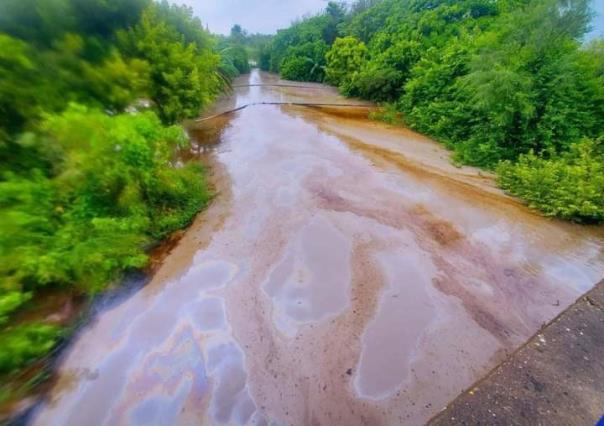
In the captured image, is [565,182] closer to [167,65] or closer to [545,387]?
[545,387]

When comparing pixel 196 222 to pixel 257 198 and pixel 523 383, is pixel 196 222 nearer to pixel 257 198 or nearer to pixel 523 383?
pixel 257 198

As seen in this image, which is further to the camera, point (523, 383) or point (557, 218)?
point (557, 218)

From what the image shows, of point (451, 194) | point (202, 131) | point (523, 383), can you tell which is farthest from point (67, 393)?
point (202, 131)

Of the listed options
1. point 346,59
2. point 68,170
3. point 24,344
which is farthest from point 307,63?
point 24,344

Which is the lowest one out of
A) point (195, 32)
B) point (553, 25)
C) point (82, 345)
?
point (82, 345)

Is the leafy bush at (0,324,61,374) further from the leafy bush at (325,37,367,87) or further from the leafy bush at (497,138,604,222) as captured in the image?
the leafy bush at (325,37,367,87)

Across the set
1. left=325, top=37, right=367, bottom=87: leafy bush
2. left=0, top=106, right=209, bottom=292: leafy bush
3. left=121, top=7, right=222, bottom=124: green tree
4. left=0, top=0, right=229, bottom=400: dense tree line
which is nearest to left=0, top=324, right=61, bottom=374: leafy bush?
left=0, top=0, right=229, bottom=400: dense tree line

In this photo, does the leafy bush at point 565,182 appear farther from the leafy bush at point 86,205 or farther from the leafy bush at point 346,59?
the leafy bush at point 346,59
